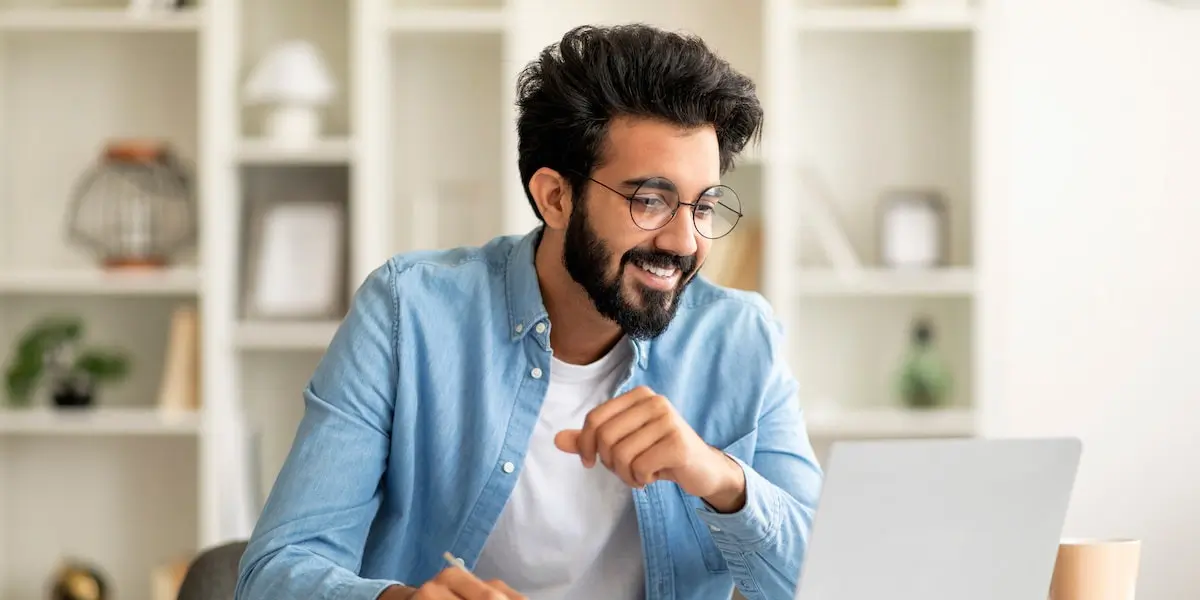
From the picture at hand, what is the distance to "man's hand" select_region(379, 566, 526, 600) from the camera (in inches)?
39.4

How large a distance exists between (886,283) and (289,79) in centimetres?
139

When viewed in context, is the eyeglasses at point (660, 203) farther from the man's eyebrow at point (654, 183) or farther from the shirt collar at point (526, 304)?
the shirt collar at point (526, 304)

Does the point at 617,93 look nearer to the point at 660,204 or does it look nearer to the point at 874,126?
the point at 660,204

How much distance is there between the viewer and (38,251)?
3119mm

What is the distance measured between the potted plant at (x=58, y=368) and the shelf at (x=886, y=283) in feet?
5.17

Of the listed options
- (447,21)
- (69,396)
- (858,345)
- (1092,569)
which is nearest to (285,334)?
(69,396)

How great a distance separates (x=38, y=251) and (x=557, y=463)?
2086 mm

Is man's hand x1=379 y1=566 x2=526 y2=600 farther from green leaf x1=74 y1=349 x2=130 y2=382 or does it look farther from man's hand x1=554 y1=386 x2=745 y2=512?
green leaf x1=74 y1=349 x2=130 y2=382

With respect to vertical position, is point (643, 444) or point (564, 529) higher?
point (643, 444)

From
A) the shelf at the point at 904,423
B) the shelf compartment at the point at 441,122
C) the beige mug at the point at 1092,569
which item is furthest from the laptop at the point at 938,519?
the shelf compartment at the point at 441,122

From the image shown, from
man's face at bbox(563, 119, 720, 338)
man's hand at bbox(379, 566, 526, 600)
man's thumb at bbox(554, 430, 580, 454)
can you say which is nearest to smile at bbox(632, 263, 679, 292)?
man's face at bbox(563, 119, 720, 338)

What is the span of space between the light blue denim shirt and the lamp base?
1435 mm

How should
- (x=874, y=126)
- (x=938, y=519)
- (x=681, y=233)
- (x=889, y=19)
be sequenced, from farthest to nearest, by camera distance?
(x=874, y=126) → (x=889, y=19) → (x=681, y=233) → (x=938, y=519)

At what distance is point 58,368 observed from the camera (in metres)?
3.01
